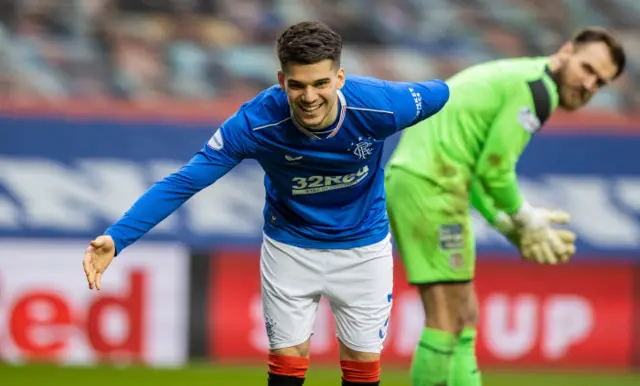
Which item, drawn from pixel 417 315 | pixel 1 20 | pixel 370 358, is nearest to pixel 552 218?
pixel 370 358

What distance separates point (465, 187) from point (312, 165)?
4.96 ft

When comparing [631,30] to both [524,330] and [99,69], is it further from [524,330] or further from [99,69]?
[99,69]

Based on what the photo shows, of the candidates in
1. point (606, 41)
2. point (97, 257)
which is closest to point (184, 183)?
point (97, 257)

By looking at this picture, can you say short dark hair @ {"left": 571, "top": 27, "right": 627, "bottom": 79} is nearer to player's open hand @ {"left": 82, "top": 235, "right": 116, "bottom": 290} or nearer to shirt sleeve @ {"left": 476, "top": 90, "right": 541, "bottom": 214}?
shirt sleeve @ {"left": 476, "top": 90, "right": 541, "bottom": 214}

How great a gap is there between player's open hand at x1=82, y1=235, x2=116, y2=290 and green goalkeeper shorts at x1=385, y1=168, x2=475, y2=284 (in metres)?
2.16

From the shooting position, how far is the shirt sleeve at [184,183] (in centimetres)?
495

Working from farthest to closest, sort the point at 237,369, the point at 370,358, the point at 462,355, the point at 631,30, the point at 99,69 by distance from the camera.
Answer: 1. the point at 631,30
2. the point at 99,69
3. the point at 237,369
4. the point at 462,355
5. the point at 370,358

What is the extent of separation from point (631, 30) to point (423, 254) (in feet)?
19.7

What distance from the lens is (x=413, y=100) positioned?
5363 mm

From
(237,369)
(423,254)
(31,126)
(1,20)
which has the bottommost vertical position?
(237,369)

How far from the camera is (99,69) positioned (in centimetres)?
1053

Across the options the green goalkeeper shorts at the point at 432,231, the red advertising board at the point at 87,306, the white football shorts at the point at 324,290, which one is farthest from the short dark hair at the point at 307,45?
the red advertising board at the point at 87,306

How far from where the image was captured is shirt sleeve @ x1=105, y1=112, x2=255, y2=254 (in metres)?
4.95

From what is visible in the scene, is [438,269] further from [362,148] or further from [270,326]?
[362,148]
